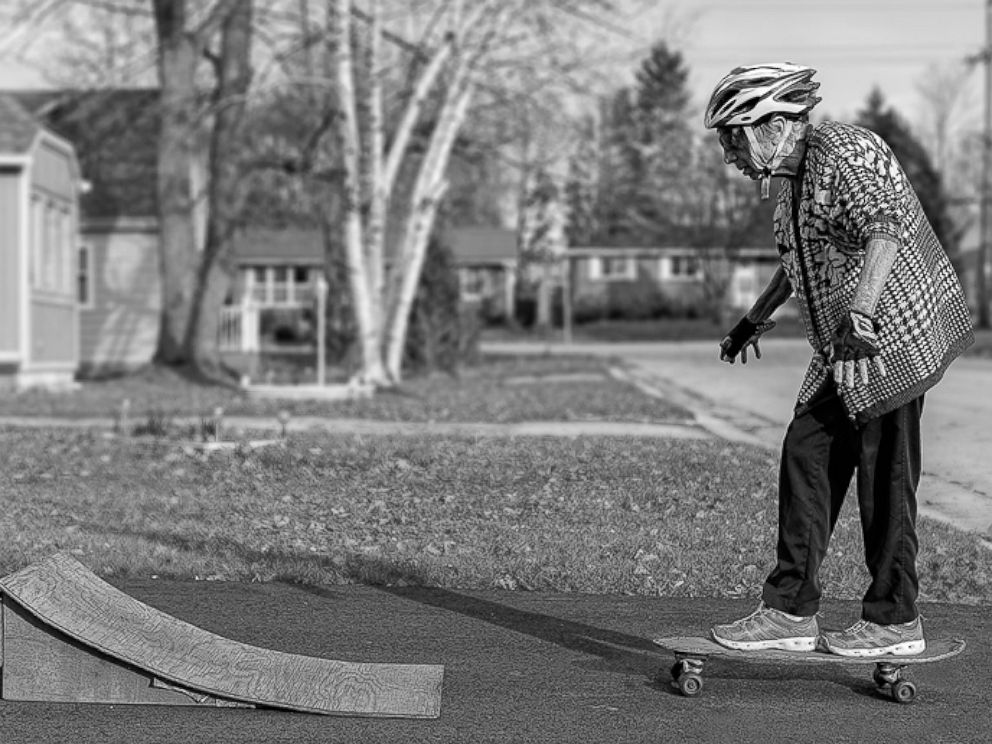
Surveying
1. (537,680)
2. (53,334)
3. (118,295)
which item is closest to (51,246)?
(53,334)

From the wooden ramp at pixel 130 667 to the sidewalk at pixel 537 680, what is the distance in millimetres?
52

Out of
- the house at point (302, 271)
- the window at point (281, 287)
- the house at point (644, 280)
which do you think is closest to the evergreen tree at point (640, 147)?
the house at point (302, 271)

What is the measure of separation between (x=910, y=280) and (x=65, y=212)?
80.5ft

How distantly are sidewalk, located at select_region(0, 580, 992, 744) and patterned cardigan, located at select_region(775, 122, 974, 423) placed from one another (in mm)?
990

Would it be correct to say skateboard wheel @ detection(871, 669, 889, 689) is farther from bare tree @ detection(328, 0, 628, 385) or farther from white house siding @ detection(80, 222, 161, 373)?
white house siding @ detection(80, 222, 161, 373)

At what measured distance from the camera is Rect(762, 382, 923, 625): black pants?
5191 millimetres

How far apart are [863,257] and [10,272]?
2112cm

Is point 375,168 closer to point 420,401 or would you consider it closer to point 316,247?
point 420,401

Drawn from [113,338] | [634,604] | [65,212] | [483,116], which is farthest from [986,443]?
[113,338]

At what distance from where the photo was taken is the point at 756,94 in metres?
4.99

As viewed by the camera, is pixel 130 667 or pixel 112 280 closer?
pixel 130 667

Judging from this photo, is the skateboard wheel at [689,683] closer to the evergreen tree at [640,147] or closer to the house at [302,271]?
the evergreen tree at [640,147]

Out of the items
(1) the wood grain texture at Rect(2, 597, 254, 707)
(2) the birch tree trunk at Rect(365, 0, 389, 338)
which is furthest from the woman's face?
(2) the birch tree trunk at Rect(365, 0, 389, 338)

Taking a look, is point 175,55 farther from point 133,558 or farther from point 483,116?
point 133,558
